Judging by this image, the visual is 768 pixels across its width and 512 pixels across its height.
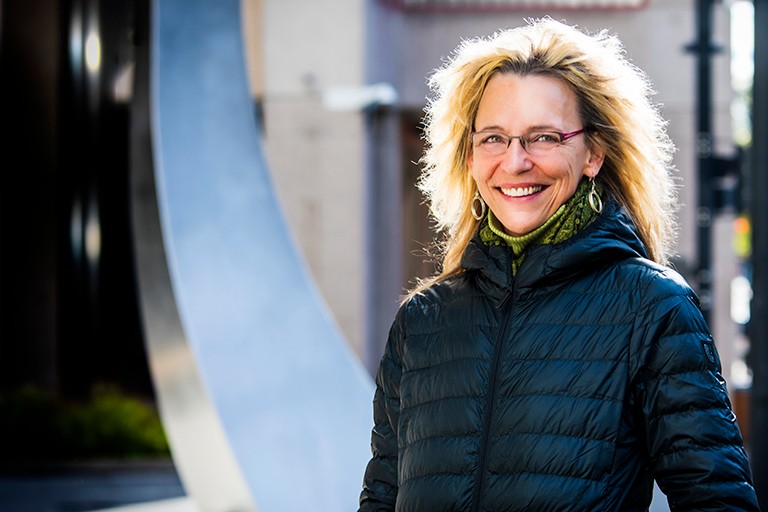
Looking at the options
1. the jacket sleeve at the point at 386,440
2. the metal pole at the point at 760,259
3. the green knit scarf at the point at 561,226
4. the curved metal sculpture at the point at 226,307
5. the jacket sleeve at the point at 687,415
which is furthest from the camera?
the metal pole at the point at 760,259

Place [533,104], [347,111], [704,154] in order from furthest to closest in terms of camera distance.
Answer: [347,111] < [704,154] < [533,104]

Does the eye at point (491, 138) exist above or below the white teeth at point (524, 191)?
above

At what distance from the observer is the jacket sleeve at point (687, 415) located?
1.88 meters

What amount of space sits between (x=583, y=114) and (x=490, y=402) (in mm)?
581

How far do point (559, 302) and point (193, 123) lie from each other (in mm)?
4990

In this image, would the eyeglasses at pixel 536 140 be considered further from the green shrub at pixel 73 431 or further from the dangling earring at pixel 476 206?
the green shrub at pixel 73 431

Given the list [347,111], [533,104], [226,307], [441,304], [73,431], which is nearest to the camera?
[533,104]

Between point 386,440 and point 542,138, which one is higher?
point 542,138

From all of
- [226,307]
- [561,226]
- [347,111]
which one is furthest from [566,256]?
[347,111]

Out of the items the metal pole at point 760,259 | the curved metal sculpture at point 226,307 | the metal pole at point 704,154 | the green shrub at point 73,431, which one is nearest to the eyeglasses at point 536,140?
the curved metal sculpture at point 226,307

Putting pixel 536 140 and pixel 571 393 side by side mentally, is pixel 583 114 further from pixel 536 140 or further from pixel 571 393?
pixel 571 393

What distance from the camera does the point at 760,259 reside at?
243 inches

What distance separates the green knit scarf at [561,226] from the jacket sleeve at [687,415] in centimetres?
24

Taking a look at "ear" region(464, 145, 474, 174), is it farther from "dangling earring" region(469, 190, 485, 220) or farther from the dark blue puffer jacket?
the dark blue puffer jacket
